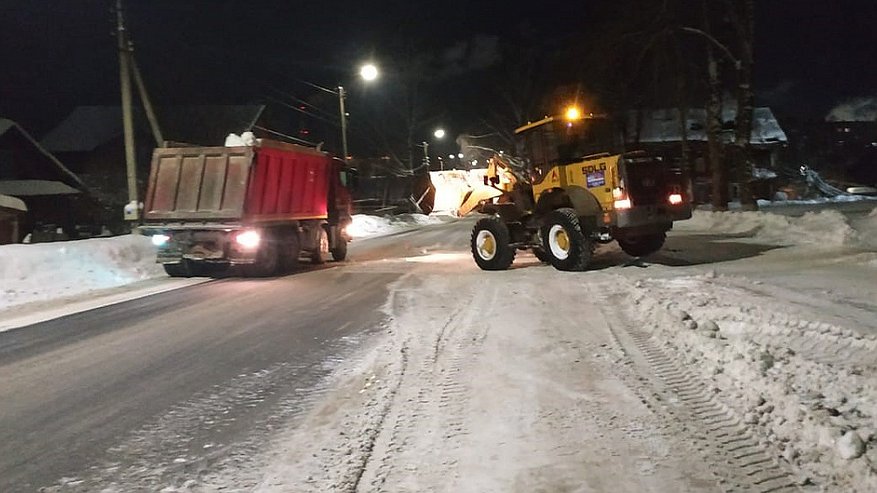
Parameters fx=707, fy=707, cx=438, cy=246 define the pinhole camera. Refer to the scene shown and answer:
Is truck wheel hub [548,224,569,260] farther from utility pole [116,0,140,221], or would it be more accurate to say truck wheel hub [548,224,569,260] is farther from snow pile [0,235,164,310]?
utility pole [116,0,140,221]

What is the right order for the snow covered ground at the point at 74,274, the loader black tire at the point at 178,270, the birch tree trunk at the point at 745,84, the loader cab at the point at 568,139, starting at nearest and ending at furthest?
1. the snow covered ground at the point at 74,274
2. the loader cab at the point at 568,139
3. the loader black tire at the point at 178,270
4. the birch tree trunk at the point at 745,84

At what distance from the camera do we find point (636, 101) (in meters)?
35.1

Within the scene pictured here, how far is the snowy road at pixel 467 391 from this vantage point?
427 cm

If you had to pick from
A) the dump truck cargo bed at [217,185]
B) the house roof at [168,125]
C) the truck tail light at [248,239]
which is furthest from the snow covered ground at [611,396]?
the house roof at [168,125]

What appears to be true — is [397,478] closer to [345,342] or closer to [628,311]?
[345,342]

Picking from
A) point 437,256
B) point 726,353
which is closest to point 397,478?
point 726,353

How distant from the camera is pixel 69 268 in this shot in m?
14.6

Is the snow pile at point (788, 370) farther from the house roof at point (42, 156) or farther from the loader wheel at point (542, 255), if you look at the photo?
the house roof at point (42, 156)

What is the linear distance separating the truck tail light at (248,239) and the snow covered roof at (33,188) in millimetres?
30835

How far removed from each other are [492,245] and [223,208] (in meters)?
5.60

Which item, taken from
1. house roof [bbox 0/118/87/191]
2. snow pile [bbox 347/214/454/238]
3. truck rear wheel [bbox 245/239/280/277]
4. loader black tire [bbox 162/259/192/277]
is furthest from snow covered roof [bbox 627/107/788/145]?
loader black tire [bbox 162/259/192/277]

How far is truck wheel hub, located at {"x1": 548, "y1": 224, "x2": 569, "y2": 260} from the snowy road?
7.27 ft

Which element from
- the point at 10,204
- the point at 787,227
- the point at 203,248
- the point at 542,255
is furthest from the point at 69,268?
the point at 10,204

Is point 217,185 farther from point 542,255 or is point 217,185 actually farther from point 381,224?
point 381,224
